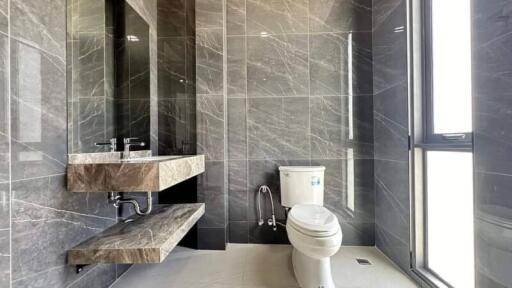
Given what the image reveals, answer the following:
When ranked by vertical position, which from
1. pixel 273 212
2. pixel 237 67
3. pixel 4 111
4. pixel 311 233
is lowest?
pixel 273 212

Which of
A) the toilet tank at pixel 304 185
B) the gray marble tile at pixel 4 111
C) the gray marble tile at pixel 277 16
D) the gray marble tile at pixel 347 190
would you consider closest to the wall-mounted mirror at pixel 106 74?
the gray marble tile at pixel 4 111

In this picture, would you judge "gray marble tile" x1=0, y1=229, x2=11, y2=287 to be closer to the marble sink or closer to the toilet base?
the marble sink

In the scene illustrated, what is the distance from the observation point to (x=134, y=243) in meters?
1.31

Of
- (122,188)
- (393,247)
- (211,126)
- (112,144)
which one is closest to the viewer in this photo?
(122,188)

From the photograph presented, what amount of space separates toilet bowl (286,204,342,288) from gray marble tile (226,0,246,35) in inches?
70.3

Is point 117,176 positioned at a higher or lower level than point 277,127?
lower

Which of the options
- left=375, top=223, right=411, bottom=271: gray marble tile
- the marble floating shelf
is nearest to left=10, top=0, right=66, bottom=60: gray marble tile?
the marble floating shelf

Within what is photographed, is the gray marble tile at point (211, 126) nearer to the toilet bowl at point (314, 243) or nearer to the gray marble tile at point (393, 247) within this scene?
the toilet bowl at point (314, 243)

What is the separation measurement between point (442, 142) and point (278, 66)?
1476 millimetres

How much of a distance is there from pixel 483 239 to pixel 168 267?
2.04 meters

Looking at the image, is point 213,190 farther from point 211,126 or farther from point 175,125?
point 175,125

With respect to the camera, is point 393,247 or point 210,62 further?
point 210,62

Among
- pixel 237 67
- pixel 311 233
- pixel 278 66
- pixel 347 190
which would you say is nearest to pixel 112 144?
pixel 237 67

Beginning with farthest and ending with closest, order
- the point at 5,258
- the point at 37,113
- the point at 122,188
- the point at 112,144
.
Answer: the point at 112,144, the point at 122,188, the point at 37,113, the point at 5,258
